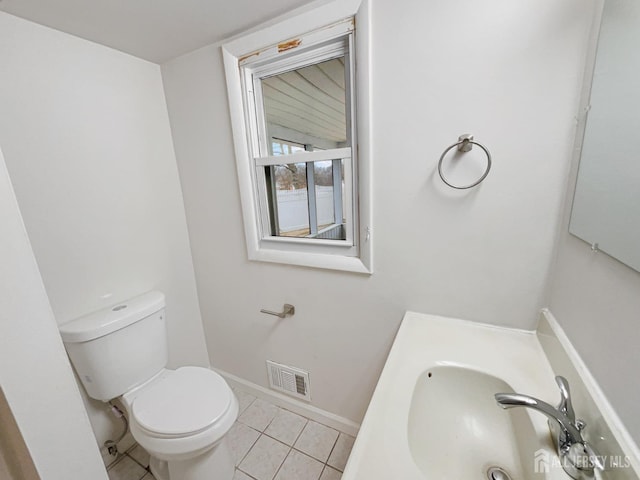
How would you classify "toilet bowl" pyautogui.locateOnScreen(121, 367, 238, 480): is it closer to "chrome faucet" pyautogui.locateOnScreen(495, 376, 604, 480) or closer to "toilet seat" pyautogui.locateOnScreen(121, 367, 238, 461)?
"toilet seat" pyautogui.locateOnScreen(121, 367, 238, 461)

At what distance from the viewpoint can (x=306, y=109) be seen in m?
1.46

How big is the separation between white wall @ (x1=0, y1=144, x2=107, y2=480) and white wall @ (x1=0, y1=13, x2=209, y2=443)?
1.57ft

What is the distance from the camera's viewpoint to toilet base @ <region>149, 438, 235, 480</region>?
113cm

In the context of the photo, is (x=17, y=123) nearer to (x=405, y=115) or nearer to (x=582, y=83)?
(x=405, y=115)

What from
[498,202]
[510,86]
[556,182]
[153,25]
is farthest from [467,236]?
[153,25]

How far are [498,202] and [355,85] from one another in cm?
73

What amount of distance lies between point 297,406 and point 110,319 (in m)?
1.16

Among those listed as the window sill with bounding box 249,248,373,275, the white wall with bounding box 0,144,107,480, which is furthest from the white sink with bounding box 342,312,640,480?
the white wall with bounding box 0,144,107,480

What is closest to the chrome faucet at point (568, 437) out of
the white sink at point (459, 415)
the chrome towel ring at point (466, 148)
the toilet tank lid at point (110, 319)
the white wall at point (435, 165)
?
the white sink at point (459, 415)

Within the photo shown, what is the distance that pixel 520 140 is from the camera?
831 mm

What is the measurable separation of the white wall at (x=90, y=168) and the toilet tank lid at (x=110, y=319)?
7cm

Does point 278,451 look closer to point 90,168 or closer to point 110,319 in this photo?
point 110,319

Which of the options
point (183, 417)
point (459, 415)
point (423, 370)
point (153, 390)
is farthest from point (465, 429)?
point (153, 390)

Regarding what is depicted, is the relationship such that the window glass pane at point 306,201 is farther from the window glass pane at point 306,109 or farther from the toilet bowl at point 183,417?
the toilet bowl at point 183,417
